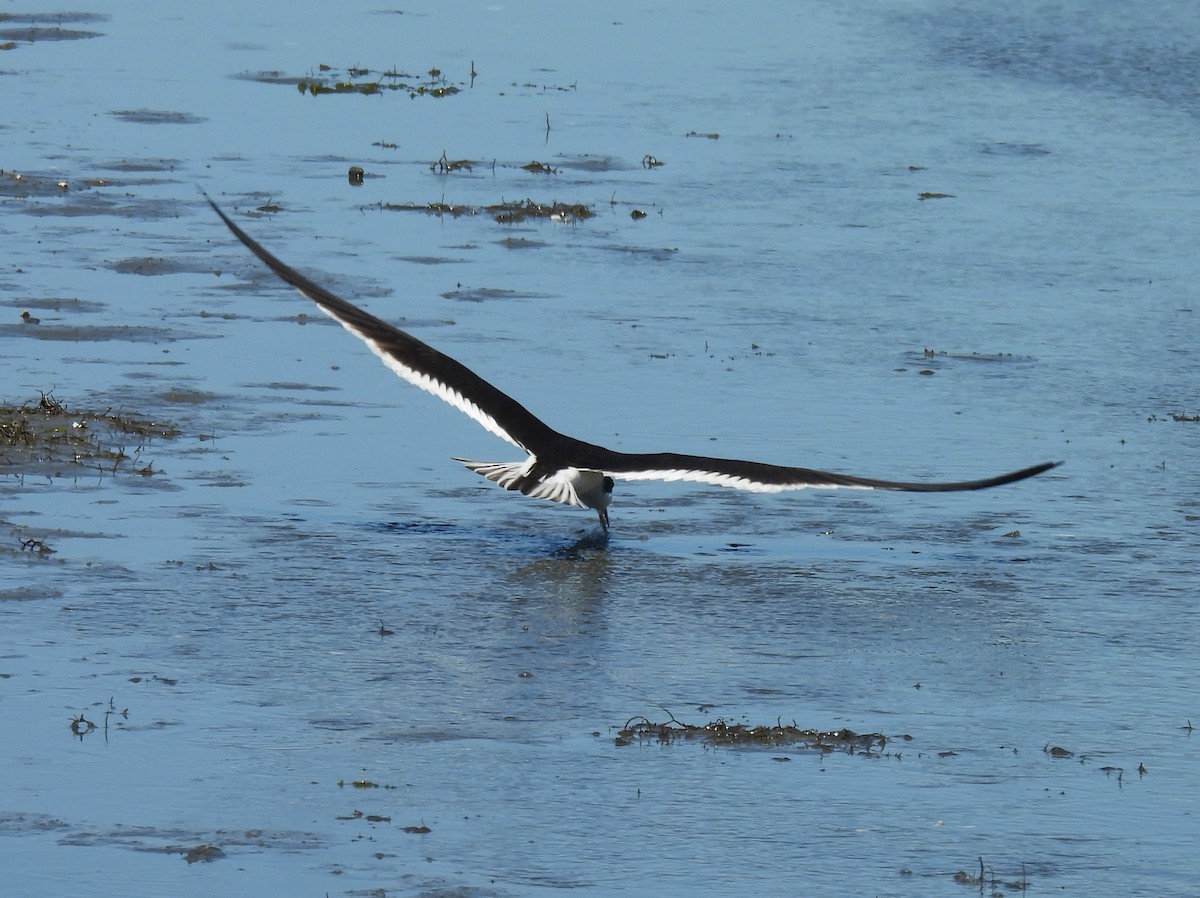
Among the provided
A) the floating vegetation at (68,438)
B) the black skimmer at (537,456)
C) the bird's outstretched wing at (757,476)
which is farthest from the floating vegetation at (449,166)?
the bird's outstretched wing at (757,476)

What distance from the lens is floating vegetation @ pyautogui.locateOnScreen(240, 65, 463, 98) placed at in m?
22.1

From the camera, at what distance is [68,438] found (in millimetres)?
10602

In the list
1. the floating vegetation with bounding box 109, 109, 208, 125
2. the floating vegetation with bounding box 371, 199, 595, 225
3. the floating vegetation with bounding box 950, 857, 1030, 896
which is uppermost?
the floating vegetation with bounding box 109, 109, 208, 125

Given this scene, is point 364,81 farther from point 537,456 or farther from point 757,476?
point 757,476

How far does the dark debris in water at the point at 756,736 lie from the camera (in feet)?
24.3

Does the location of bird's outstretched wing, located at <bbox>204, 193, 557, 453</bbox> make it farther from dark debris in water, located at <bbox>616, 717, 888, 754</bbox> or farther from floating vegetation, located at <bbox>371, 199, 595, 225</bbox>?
floating vegetation, located at <bbox>371, 199, 595, 225</bbox>

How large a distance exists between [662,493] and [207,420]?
91.5 inches

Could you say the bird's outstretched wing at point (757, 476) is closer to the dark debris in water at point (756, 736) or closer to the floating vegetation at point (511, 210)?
the dark debris in water at point (756, 736)

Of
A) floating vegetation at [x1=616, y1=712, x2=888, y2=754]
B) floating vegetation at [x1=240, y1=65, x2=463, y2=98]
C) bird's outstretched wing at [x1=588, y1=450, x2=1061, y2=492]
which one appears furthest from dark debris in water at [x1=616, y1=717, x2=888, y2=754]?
floating vegetation at [x1=240, y1=65, x2=463, y2=98]

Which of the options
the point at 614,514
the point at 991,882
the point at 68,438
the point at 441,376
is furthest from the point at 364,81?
the point at 991,882

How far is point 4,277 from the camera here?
14.1 meters

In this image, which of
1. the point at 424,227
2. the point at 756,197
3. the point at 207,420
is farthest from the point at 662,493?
the point at 756,197

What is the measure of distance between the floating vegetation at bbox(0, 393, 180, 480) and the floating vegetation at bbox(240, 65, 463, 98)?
11.5 meters

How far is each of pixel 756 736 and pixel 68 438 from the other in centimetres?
449
